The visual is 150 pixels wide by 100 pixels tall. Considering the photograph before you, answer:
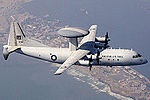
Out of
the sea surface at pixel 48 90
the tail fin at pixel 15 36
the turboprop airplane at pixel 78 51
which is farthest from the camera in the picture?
the sea surface at pixel 48 90

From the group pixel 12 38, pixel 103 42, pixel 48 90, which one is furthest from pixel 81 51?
pixel 48 90

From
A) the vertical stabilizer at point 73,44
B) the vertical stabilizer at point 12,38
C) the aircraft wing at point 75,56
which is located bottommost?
the aircraft wing at point 75,56

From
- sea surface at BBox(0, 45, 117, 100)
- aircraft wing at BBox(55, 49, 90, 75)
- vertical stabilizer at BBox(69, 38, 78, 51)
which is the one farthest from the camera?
sea surface at BBox(0, 45, 117, 100)

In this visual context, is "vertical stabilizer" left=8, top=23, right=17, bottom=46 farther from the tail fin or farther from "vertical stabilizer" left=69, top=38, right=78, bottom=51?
"vertical stabilizer" left=69, top=38, right=78, bottom=51

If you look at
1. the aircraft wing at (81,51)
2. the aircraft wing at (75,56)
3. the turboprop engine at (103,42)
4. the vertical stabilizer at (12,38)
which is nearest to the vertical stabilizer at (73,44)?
the aircraft wing at (81,51)

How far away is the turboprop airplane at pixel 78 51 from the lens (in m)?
57.3

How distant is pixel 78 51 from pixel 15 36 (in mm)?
21493

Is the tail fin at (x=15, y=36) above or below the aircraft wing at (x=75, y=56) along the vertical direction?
above

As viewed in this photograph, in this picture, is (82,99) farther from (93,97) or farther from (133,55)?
(133,55)

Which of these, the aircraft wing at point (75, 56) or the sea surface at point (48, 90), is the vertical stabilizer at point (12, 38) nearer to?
the aircraft wing at point (75, 56)

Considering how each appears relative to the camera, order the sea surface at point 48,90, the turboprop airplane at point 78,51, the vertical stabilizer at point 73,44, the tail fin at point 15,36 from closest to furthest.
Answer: the turboprop airplane at point 78,51, the vertical stabilizer at point 73,44, the tail fin at point 15,36, the sea surface at point 48,90

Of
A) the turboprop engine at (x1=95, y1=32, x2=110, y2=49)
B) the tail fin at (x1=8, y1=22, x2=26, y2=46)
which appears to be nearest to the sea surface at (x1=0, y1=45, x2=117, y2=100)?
the tail fin at (x1=8, y1=22, x2=26, y2=46)

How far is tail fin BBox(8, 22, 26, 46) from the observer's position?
6744cm

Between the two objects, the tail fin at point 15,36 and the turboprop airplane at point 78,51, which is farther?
the tail fin at point 15,36
